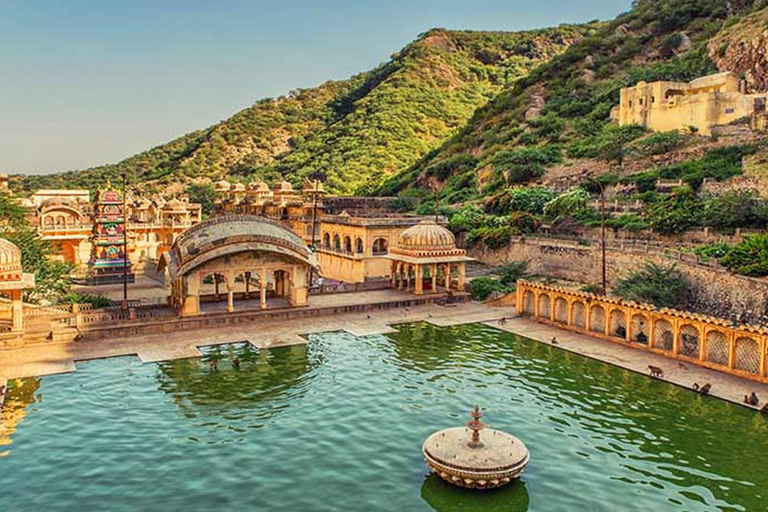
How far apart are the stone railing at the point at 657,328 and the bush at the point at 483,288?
9.75 feet

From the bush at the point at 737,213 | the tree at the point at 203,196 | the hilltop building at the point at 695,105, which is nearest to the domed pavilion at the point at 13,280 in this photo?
the bush at the point at 737,213

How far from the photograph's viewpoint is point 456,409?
15461 millimetres

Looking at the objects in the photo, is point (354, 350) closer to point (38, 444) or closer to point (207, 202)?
point (38, 444)

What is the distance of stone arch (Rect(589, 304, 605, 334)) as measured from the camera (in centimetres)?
2297

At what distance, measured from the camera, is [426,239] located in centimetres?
2877

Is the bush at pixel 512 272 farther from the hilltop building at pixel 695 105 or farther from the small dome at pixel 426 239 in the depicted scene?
the hilltop building at pixel 695 105

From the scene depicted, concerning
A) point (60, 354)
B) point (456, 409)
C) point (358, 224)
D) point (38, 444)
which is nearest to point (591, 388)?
point (456, 409)

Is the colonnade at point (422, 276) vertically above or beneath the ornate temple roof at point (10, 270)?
beneath

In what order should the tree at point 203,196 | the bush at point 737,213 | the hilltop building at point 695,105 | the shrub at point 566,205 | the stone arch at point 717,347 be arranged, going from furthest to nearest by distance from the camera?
the tree at point 203,196 < the hilltop building at point 695,105 < the shrub at point 566,205 < the bush at point 737,213 < the stone arch at point 717,347

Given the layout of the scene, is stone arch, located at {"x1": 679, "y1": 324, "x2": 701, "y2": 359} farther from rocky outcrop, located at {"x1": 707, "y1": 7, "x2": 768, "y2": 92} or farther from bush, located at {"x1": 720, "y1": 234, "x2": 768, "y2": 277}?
rocky outcrop, located at {"x1": 707, "y1": 7, "x2": 768, "y2": 92}

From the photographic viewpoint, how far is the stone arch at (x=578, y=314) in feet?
77.8

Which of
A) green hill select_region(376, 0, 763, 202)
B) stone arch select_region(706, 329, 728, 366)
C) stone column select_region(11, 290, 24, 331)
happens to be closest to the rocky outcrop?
green hill select_region(376, 0, 763, 202)

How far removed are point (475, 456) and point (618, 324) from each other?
1248 centimetres

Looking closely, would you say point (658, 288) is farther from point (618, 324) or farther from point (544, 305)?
point (544, 305)
